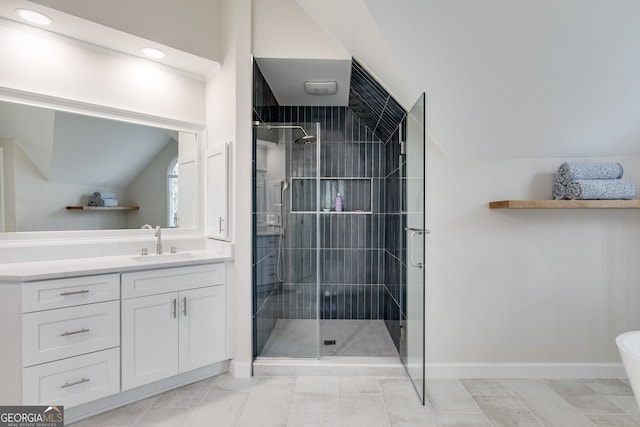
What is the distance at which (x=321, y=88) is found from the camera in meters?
2.93

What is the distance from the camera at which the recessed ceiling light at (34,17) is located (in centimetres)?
185

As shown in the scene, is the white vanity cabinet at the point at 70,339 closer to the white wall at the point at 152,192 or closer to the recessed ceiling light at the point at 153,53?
the white wall at the point at 152,192

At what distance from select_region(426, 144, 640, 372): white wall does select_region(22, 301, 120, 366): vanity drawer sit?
2.19 metres

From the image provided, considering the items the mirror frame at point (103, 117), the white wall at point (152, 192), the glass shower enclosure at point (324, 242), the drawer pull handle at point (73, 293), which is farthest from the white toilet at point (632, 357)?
the white wall at point (152, 192)

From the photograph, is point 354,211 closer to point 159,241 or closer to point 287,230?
point 287,230

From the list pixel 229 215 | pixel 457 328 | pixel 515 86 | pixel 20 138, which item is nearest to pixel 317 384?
pixel 457 328

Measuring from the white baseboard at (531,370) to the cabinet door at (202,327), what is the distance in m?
1.66

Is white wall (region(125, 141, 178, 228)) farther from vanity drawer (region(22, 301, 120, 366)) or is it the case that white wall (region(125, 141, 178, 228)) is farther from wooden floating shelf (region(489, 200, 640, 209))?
wooden floating shelf (region(489, 200, 640, 209))

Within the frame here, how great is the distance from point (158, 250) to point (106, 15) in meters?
1.67

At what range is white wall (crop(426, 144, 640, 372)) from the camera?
233 cm

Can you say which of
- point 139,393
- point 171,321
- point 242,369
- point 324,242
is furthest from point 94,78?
point 324,242

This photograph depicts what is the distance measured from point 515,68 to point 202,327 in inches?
102

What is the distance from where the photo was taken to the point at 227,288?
7.79 feet

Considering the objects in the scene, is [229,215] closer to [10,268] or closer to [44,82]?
[10,268]
